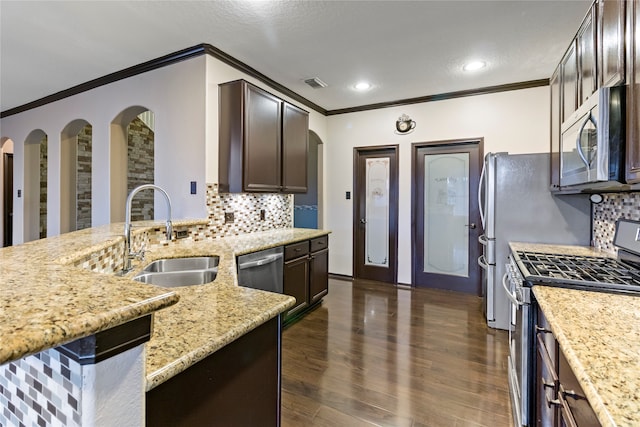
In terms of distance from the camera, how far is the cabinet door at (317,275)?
11.2 feet

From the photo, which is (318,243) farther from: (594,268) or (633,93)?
(633,93)

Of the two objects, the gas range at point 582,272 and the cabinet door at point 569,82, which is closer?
the gas range at point 582,272

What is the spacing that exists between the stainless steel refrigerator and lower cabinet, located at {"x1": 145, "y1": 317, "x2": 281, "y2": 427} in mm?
2635

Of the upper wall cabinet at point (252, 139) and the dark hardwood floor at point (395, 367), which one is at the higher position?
the upper wall cabinet at point (252, 139)

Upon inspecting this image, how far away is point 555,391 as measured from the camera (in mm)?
1142

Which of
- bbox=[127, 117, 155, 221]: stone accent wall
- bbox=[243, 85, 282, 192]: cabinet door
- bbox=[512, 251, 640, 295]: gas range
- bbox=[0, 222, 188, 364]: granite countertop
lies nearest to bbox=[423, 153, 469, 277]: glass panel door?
bbox=[512, 251, 640, 295]: gas range

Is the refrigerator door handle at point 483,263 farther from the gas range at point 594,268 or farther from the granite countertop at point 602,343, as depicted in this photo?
the granite countertop at point 602,343

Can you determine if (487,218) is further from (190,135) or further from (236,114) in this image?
(190,135)

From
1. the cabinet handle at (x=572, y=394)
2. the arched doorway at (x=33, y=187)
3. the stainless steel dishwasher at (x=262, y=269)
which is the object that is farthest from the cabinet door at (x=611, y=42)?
the arched doorway at (x=33, y=187)

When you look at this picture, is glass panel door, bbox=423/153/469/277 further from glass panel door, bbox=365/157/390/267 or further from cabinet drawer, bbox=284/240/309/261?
cabinet drawer, bbox=284/240/309/261

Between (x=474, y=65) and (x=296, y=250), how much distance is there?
2.69 m

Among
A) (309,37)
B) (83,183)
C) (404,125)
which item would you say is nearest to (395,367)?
(309,37)

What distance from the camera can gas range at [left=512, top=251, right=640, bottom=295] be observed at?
1.40m

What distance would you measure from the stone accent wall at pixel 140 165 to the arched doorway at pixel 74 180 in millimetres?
590
